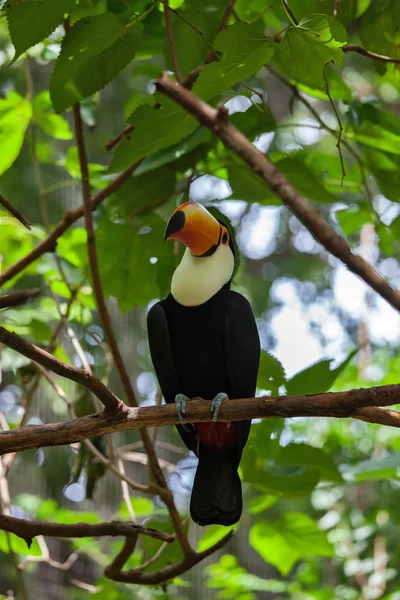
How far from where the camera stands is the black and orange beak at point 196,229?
2.00 metres

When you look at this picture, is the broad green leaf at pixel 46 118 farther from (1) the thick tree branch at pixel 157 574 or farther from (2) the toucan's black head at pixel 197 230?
(1) the thick tree branch at pixel 157 574

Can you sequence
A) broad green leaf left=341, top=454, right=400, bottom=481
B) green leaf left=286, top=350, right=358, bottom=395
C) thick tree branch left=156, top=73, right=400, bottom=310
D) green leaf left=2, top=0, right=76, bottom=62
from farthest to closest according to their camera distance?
broad green leaf left=341, top=454, right=400, bottom=481
green leaf left=286, top=350, right=358, bottom=395
green leaf left=2, top=0, right=76, bottom=62
thick tree branch left=156, top=73, right=400, bottom=310

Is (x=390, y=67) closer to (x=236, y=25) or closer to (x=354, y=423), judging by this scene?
(x=236, y=25)

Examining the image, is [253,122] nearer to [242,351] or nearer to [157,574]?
[242,351]

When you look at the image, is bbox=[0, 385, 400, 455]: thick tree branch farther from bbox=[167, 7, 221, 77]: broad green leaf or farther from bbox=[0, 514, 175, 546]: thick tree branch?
bbox=[167, 7, 221, 77]: broad green leaf

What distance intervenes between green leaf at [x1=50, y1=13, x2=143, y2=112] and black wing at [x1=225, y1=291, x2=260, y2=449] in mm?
781

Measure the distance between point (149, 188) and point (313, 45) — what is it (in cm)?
113

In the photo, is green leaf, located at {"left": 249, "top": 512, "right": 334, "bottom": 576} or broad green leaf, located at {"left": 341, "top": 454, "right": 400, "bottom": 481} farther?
green leaf, located at {"left": 249, "top": 512, "right": 334, "bottom": 576}

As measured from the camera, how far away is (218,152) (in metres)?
→ 2.35

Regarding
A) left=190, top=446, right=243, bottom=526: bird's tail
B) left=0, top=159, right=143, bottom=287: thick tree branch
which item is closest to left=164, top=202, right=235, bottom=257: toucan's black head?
left=0, top=159, right=143, bottom=287: thick tree branch

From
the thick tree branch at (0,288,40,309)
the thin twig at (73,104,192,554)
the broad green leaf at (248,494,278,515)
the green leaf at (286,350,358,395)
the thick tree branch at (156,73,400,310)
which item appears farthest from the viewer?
the broad green leaf at (248,494,278,515)

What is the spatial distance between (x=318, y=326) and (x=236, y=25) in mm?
7627

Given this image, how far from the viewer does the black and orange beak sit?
6.56 ft

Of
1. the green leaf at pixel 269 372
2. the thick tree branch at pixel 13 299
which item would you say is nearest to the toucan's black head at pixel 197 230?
the green leaf at pixel 269 372
